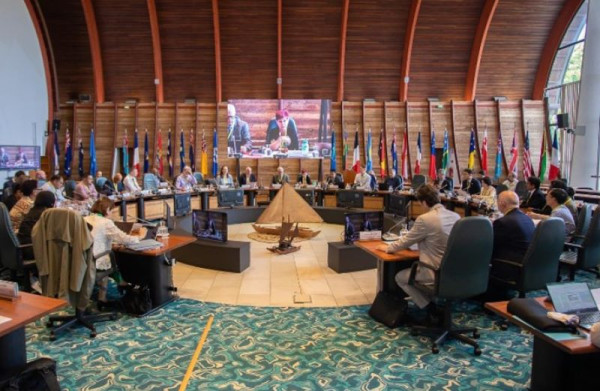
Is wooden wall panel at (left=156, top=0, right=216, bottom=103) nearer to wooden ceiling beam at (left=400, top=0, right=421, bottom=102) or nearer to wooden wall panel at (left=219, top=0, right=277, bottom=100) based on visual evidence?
wooden wall panel at (left=219, top=0, right=277, bottom=100)

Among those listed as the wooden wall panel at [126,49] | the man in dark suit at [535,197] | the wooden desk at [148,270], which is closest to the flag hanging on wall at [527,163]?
the man in dark suit at [535,197]

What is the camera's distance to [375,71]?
14750 mm

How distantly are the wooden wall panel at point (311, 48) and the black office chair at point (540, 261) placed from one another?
11.4 meters

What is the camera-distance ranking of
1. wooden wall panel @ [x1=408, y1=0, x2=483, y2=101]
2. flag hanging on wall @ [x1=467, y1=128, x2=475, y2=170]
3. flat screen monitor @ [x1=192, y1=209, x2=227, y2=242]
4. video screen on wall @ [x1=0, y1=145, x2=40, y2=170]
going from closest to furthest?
flat screen monitor @ [x1=192, y1=209, x2=227, y2=242]
video screen on wall @ [x1=0, y1=145, x2=40, y2=170]
wooden wall panel @ [x1=408, y1=0, x2=483, y2=101]
flag hanging on wall @ [x1=467, y1=128, x2=475, y2=170]

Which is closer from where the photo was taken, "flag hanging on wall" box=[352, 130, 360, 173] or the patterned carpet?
the patterned carpet

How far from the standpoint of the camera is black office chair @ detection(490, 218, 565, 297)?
3844 mm

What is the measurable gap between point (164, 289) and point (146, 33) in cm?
1133

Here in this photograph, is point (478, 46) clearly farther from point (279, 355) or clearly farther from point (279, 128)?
point (279, 355)

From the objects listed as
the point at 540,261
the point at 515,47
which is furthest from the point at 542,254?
the point at 515,47

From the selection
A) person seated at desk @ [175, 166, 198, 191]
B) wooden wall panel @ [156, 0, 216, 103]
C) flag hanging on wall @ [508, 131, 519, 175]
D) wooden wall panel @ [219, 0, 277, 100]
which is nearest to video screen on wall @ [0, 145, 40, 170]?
wooden wall panel @ [156, 0, 216, 103]

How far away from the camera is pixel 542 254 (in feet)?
12.9

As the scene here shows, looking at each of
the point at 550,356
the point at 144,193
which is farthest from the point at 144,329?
the point at 144,193

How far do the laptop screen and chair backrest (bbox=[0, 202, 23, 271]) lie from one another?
516 centimetres

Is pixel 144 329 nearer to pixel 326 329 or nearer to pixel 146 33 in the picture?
pixel 326 329
